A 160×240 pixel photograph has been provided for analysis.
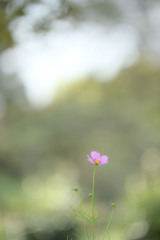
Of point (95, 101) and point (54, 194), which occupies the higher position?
point (95, 101)

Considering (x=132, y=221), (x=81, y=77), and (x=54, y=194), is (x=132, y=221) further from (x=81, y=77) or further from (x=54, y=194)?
(x=81, y=77)

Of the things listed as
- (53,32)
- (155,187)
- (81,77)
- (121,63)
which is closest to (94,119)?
(81,77)

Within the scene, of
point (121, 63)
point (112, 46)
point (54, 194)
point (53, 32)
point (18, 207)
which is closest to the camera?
point (53, 32)

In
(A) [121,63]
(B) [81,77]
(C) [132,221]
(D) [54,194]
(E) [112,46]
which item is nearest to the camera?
(C) [132,221]

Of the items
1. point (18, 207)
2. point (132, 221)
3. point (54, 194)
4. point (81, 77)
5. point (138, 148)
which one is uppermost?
point (81, 77)

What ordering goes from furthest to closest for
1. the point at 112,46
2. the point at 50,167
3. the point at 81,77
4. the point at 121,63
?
the point at 50,167 < the point at 81,77 < the point at 121,63 < the point at 112,46

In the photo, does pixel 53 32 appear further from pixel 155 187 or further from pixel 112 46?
pixel 112 46

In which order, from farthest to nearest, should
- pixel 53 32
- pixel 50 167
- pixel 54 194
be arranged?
1. pixel 50 167
2. pixel 54 194
3. pixel 53 32

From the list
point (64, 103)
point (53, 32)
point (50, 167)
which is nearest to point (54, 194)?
point (50, 167)

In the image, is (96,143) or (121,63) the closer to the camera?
(121,63)
